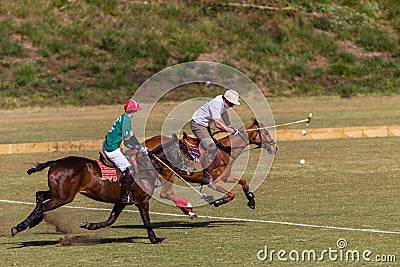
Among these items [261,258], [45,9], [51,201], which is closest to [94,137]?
[51,201]

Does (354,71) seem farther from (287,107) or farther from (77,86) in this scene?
(77,86)

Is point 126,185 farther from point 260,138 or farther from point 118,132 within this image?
point 260,138

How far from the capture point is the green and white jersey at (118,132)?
1211 cm

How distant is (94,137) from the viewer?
1062 inches

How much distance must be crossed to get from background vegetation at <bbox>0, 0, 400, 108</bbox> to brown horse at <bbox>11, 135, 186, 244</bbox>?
26.3m

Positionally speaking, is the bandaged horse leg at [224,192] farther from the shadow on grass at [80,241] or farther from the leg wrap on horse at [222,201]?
the shadow on grass at [80,241]

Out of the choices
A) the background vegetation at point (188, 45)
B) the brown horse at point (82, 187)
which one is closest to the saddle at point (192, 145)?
the brown horse at point (82, 187)

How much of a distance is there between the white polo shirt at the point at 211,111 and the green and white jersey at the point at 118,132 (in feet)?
8.61

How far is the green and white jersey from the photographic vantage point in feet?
39.7

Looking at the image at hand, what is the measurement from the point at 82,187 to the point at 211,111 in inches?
128

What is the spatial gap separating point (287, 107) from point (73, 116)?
795cm

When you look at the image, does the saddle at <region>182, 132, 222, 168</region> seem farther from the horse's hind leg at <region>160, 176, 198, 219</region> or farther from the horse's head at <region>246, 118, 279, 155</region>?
the horse's head at <region>246, 118, 279, 155</region>

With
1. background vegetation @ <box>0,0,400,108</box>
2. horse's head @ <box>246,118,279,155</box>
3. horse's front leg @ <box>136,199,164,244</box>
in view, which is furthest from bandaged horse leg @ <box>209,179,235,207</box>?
background vegetation @ <box>0,0,400,108</box>

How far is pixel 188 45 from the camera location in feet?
144
